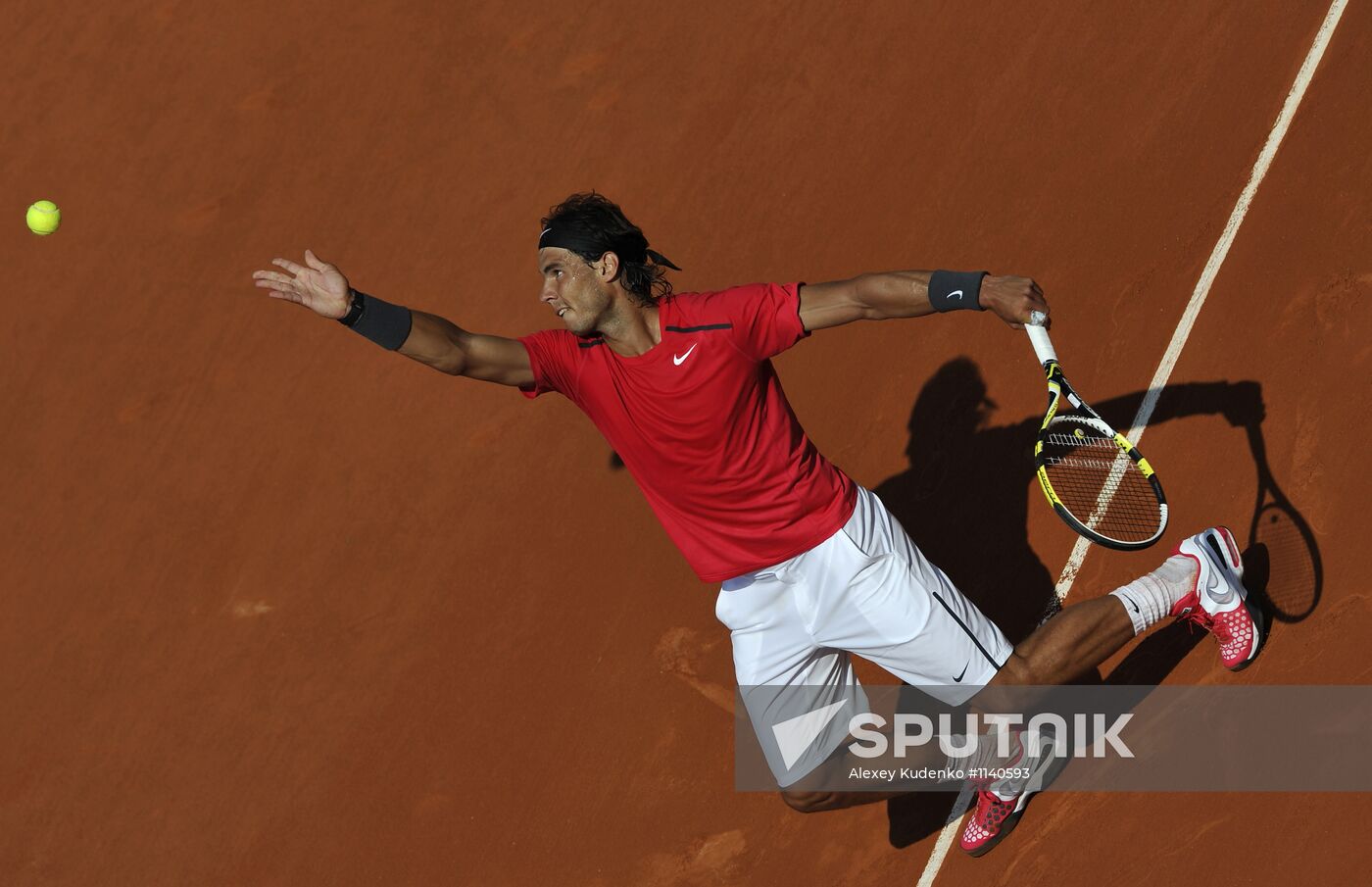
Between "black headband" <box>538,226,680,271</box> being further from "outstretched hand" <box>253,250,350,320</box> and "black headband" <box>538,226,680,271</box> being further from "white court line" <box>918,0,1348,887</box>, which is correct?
"white court line" <box>918,0,1348,887</box>

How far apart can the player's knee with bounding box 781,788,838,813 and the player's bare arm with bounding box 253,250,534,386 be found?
239cm

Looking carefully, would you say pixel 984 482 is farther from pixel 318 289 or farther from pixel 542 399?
pixel 318 289

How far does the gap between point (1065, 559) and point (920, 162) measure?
2.82 m

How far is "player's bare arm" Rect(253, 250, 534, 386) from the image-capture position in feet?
19.8

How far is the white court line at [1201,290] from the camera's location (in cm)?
760

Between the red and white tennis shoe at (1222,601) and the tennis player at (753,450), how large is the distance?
44 cm

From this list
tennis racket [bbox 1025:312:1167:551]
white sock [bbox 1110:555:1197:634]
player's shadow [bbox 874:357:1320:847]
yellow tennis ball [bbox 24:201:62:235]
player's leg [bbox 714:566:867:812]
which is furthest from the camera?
yellow tennis ball [bbox 24:201:62:235]

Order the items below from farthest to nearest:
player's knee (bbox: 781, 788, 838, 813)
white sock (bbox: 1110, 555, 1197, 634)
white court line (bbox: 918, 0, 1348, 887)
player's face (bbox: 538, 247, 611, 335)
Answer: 1. white court line (bbox: 918, 0, 1348, 887)
2. player's knee (bbox: 781, 788, 838, 813)
3. white sock (bbox: 1110, 555, 1197, 634)
4. player's face (bbox: 538, 247, 611, 335)

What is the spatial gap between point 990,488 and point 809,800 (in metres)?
2.29

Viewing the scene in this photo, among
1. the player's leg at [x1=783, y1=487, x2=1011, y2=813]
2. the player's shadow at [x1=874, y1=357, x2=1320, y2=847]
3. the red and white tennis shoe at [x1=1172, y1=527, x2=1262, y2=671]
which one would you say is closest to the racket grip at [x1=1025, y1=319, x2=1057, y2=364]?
the player's leg at [x1=783, y1=487, x2=1011, y2=813]

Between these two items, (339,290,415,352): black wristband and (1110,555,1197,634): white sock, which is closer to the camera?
(339,290,415,352): black wristband

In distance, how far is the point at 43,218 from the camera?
8.88 meters

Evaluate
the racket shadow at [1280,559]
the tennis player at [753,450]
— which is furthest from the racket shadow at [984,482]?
the tennis player at [753,450]

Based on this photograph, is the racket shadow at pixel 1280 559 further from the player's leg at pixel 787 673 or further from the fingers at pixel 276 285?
the fingers at pixel 276 285
